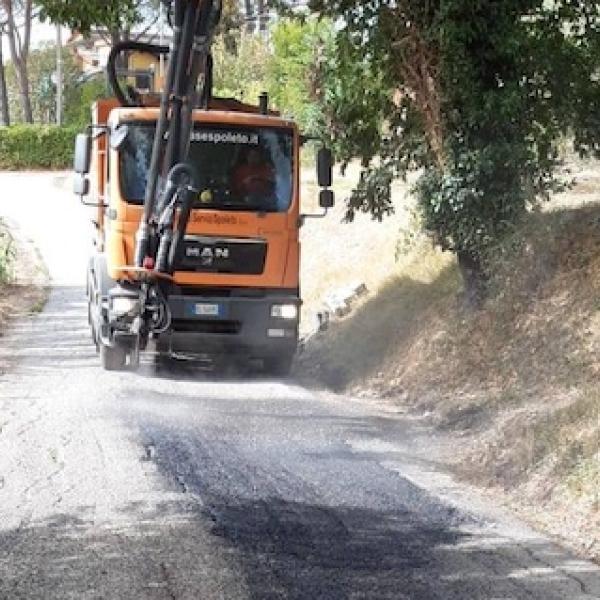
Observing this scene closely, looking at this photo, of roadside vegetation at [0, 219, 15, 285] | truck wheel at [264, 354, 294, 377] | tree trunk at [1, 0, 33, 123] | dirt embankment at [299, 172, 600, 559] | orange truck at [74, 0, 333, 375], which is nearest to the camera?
dirt embankment at [299, 172, 600, 559]

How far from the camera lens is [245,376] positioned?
16.2m

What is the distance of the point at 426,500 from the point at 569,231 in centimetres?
651

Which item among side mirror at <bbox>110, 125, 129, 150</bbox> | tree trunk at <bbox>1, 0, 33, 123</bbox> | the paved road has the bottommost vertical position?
the paved road

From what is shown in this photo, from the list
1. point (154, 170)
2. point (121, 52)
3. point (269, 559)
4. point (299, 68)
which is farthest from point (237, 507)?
point (299, 68)

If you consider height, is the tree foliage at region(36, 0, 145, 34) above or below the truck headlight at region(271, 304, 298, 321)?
above

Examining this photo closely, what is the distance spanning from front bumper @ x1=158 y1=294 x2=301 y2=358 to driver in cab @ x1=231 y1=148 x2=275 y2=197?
1205 mm

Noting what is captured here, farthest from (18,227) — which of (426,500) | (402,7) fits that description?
(426,500)

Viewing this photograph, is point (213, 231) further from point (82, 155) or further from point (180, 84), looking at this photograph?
point (180, 84)

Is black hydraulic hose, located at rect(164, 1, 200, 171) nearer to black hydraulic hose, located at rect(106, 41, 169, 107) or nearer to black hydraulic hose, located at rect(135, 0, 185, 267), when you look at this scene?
black hydraulic hose, located at rect(135, 0, 185, 267)

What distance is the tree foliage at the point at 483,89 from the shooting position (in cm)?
1411

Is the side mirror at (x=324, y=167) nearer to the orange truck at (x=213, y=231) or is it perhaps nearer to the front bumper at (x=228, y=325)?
the orange truck at (x=213, y=231)

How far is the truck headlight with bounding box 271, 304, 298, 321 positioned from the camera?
15094 mm

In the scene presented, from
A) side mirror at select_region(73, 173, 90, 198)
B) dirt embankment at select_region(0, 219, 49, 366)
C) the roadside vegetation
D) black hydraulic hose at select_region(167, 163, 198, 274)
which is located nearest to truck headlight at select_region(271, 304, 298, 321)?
black hydraulic hose at select_region(167, 163, 198, 274)

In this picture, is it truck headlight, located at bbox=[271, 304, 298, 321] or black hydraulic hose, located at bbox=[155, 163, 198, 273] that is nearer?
black hydraulic hose, located at bbox=[155, 163, 198, 273]
